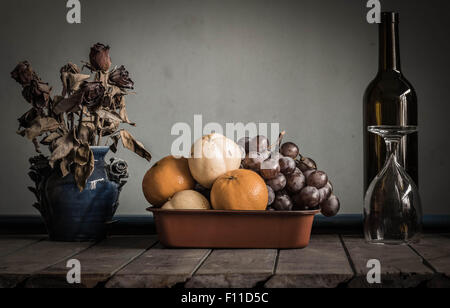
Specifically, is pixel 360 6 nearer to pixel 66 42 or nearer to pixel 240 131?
pixel 240 131

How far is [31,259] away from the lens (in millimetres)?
756

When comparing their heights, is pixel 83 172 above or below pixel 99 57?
below

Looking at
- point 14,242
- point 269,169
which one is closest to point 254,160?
point 269,169

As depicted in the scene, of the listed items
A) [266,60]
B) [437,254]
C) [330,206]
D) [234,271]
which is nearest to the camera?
[234,271]

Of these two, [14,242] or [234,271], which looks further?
[14,242]

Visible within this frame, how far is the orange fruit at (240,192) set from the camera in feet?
2.63

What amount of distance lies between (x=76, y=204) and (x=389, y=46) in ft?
2.00

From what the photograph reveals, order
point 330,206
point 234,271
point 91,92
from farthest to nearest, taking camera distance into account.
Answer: point 330,206
point 91,92
point 234,271

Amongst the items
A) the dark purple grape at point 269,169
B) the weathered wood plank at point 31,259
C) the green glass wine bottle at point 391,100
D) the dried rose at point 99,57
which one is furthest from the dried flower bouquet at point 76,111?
the green glass wine bottle at point 391,100

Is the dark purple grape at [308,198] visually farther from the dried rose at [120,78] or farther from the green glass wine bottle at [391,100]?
the dried rose at [120,78]

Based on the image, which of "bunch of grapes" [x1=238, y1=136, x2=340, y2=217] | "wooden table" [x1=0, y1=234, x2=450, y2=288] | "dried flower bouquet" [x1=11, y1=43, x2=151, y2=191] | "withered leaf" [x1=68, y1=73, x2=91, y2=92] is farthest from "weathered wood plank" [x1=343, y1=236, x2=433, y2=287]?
"withered leaf" [x1=68, y1=73, x2=91, y2=92]

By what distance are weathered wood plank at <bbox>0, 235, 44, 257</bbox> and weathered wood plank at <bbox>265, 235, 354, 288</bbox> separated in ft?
1.41

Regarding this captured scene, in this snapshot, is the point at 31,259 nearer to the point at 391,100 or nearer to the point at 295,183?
the point at 295,183

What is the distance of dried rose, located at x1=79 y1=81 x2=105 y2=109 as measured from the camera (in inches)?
33.4
